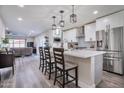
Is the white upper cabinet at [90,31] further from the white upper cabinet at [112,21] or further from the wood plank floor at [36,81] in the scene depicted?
the wood plank floor at [36,81]

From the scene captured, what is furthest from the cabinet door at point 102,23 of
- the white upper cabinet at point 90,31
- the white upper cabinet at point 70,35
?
the white upper cabinet at point 70,35

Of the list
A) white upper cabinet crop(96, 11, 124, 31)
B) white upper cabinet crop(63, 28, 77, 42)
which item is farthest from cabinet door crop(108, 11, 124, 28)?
white upper cabinet crop(63, 28, 77, 42)

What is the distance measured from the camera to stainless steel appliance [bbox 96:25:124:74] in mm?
3195

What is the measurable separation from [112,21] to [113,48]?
1.11 m

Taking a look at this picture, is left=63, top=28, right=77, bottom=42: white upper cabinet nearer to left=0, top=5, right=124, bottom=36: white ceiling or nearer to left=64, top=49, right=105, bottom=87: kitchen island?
left=0, top=5, right=124, bottom=36: white ceiling

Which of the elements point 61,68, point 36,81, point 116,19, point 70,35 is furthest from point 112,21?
point 36,81

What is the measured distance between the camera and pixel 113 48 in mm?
3428

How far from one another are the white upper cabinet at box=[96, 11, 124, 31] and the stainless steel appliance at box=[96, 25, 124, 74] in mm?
194

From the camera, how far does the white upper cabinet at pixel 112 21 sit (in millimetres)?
3344

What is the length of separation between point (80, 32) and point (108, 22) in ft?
7.92

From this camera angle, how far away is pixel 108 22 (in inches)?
149

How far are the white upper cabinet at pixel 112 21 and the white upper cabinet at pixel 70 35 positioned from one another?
224 centimetres
